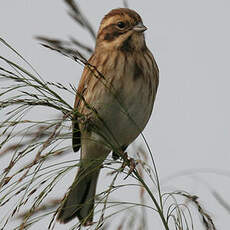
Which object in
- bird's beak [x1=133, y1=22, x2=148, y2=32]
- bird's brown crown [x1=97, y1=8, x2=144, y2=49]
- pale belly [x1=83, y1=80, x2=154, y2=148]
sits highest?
bird's brown crown [x1=97, y1=8, x2=144, y2=49]

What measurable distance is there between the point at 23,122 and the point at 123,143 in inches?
80.2

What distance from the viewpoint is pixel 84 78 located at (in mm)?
3707

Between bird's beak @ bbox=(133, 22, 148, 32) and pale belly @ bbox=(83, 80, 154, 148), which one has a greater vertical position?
bird's beak @ bbox=(133, 22, 148, 32)

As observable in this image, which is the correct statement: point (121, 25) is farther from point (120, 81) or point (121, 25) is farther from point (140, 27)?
point (120, 81)

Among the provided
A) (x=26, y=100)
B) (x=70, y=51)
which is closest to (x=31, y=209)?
(x=26, y=100)

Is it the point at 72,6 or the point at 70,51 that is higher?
the point at 72,6

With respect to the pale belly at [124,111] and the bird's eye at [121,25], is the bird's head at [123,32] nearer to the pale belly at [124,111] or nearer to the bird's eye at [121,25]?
the bird's eye at [121,25]

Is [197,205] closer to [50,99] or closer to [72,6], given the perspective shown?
[50,99]

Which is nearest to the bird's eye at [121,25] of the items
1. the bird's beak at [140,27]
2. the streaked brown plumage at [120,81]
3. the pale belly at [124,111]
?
the streaked brown plumage at [120,81]

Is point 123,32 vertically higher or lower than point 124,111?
higher

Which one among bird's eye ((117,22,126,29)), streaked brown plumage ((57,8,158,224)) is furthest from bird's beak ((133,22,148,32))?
bird's eye ((117,22,126,29))

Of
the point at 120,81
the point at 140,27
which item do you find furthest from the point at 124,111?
the point at 140,27

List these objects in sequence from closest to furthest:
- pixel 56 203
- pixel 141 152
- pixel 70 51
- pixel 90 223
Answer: pixel 70 51, pixel 90 223, pixel 56 203, pixel 141 152

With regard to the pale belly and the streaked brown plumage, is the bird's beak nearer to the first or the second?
the streaked brown plumage
